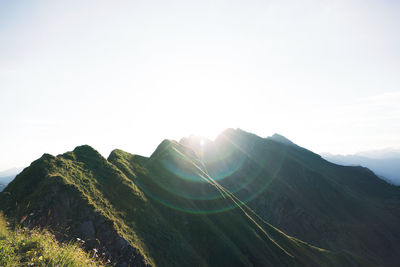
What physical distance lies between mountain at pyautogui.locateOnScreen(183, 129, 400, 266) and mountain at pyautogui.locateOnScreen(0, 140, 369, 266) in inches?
1902

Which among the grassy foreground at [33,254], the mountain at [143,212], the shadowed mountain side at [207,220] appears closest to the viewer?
the grassy foreground at [33,254]

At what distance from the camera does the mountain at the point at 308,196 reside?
109 meters

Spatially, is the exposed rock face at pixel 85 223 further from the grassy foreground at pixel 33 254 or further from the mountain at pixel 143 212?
the grassy foreground at pixel 33 254

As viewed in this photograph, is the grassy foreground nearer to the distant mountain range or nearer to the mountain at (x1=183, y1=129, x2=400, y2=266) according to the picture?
the distant mountain range

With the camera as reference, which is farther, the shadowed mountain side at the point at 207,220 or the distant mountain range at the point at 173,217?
the shadowed mountain side at the point at 207,220

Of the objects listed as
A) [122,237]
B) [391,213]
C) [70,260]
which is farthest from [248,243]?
[391,213]

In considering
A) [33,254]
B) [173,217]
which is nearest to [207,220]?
[173,217]

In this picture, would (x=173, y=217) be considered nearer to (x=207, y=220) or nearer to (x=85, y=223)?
(x=207, y=220)

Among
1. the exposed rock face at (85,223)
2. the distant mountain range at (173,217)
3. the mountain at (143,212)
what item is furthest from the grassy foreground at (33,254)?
the exposed rock face at (85,223)

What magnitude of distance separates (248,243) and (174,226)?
20150mm

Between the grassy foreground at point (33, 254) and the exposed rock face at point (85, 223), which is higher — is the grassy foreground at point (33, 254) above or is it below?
above

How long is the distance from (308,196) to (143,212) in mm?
136733

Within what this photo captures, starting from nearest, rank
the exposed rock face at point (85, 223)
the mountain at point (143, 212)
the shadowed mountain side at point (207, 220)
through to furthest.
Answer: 1. the exposed rock face at point (85, 223)
2. the mountain at point (143, 212)
3. the shadowed mountain side at point (207, 220)

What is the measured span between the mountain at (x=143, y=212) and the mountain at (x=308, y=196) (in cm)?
4830
